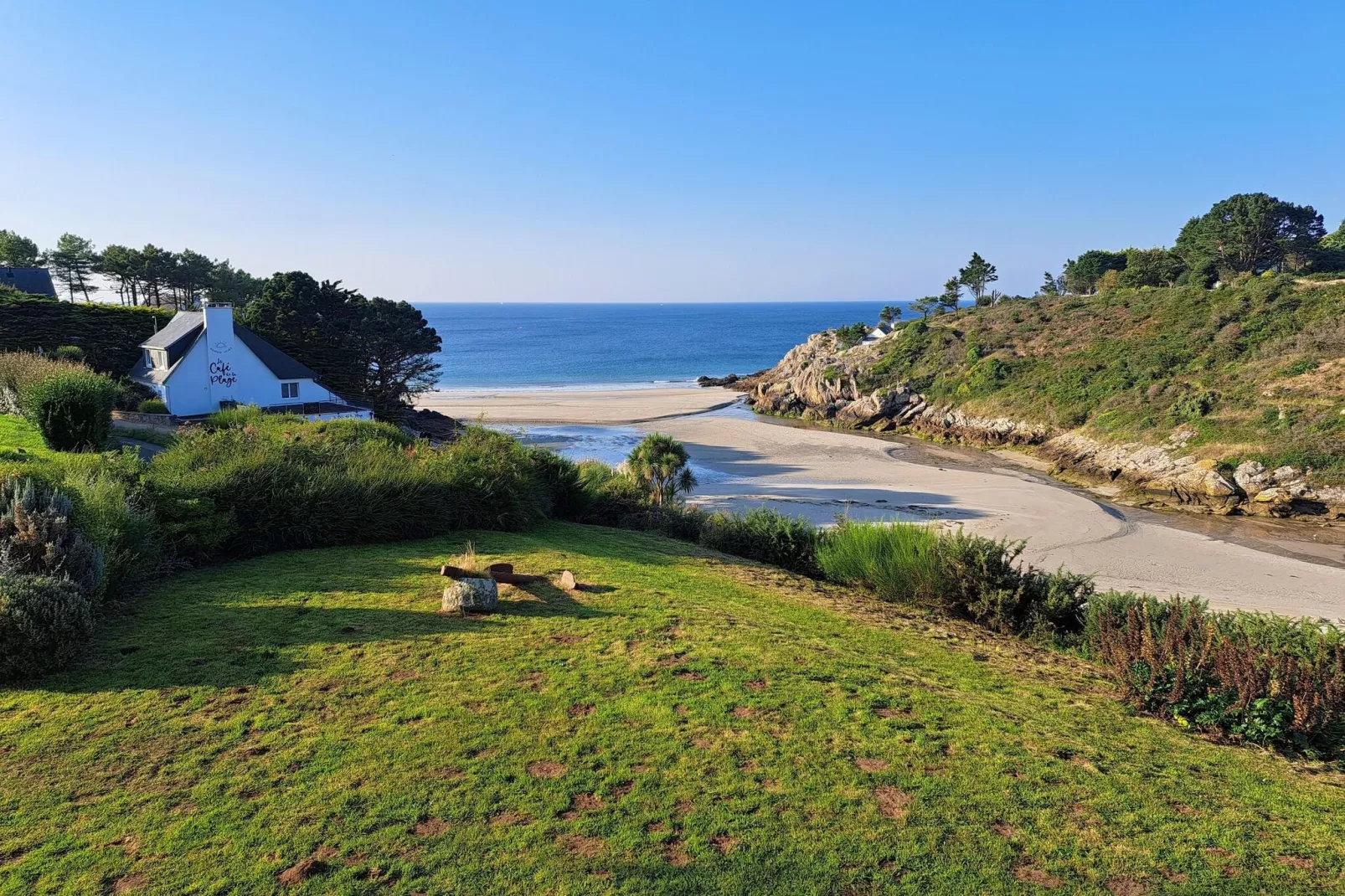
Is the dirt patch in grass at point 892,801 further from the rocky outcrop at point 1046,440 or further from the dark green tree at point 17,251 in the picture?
the dark green tree at point 17,251

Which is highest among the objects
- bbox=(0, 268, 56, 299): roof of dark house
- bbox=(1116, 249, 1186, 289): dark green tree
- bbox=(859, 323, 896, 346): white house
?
bbox=(1116, 249, 1186, 289): dark green tree

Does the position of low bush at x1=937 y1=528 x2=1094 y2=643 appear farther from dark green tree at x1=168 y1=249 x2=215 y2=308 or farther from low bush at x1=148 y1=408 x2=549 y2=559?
dark green tree at x1=168 y1=249 x2=215 y2=308

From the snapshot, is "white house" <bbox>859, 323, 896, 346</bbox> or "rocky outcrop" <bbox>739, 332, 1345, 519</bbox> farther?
"white house" <bbox>859, 323, 896, 346</bbox>

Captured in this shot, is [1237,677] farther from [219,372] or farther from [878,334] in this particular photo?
[878,334]

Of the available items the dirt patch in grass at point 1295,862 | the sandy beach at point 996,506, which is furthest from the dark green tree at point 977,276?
the dirt patch in grass at point 1295,862

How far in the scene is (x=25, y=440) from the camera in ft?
52.1

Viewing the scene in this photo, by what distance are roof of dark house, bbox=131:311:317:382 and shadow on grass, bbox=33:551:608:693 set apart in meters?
29.7

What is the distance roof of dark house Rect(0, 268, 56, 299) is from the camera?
47.7 meters

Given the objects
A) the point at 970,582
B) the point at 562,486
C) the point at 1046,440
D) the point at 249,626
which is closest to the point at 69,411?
the point at 562,486

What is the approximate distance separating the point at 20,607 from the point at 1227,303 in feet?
210

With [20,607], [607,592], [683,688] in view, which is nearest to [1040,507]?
[607,592]

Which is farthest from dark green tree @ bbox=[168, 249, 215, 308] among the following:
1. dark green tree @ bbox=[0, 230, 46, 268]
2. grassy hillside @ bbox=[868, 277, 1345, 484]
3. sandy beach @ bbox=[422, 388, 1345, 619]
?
grassy hillside @ bbox=[868, 277, 1345, 484]

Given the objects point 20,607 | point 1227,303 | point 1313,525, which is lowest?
point 1313,525

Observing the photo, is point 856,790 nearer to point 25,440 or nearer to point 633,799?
point 633,799
